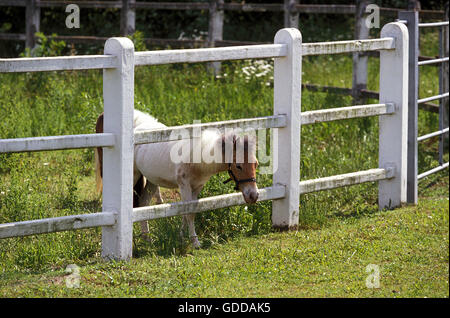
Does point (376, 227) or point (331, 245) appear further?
point (376, 227)

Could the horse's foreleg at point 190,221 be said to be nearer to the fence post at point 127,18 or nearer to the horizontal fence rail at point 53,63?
the horizontal fence rail at point 53,63

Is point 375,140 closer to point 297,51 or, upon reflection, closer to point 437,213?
point 437,213

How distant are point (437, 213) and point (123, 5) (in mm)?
8586

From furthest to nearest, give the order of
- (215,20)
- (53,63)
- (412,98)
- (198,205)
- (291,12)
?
(215,20), (291,12), (412,98), (198,205), (53,63)

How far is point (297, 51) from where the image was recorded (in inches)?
244

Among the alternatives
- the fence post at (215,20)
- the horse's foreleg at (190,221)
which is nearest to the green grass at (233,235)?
the horse's foreleg at (190,221)

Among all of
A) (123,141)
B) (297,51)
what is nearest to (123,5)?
(297,51)

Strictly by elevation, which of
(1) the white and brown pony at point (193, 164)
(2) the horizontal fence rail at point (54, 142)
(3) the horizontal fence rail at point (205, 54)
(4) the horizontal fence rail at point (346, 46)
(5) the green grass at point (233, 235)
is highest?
(4) the horizontal fence rail at point (346, 46)

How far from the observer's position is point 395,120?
714cm

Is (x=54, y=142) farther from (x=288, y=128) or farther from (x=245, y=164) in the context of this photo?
(x=288, y=128)

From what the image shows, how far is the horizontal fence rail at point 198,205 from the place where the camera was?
5.48 m

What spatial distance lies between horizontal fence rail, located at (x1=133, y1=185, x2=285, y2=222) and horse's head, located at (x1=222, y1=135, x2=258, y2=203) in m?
0.32

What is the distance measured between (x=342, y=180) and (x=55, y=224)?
8.95 feet

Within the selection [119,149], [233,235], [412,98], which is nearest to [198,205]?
[233,235]
